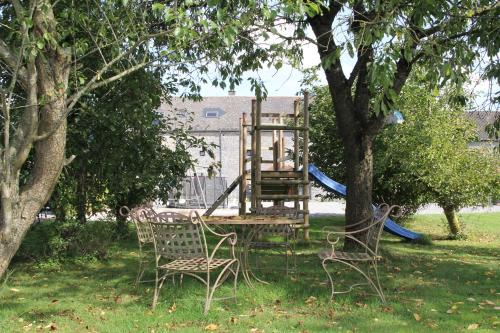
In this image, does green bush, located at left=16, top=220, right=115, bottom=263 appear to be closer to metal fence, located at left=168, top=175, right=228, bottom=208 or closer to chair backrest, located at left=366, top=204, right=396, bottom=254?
chair backrest, located at left=366, top=204, right=396, bottom=254

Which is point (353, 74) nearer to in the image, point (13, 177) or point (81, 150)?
point (81, 150)

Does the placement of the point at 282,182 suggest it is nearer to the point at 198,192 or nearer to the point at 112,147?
the point at 112,147

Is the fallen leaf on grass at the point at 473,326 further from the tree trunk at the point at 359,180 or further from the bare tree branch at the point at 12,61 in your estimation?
the bare tree branch at the point at 12,61

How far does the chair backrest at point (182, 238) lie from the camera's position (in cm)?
551

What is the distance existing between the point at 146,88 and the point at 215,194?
24.7m

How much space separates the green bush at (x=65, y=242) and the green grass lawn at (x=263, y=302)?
0.23 metres

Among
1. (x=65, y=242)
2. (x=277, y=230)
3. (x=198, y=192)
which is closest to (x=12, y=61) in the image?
(x=65, y=242)

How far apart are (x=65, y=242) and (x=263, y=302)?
3.85m

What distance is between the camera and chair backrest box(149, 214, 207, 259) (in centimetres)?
551

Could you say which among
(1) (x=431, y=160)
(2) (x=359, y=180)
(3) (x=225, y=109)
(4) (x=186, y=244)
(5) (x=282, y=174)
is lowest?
(4) (x=186, y=244)

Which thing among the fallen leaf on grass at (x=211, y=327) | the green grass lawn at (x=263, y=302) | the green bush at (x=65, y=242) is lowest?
the fallen leaf on grass at (x=211, y=327)

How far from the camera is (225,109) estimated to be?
1753 inches

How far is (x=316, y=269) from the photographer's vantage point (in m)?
7.87

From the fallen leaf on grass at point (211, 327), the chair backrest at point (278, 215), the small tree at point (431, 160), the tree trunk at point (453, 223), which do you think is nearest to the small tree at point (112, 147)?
the chair backrest at point (278, 215)
